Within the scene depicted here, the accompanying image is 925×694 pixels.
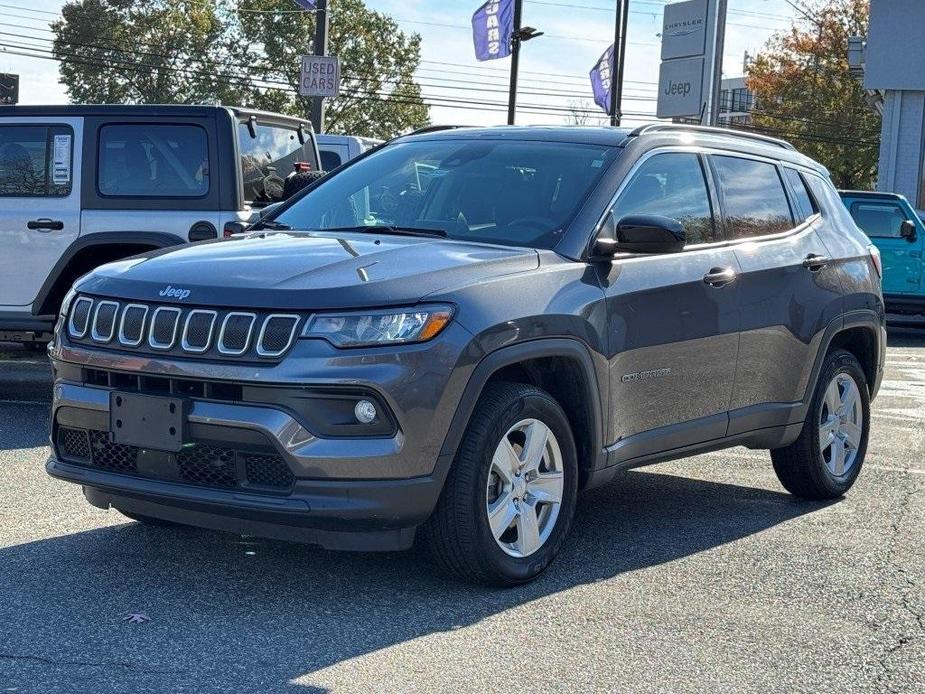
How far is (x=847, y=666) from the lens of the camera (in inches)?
175

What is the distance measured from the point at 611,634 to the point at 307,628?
3.38 ft

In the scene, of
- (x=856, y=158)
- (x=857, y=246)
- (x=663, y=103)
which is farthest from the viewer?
(x=856, y=158)

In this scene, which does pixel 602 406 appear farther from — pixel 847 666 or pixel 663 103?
pixel 663 103

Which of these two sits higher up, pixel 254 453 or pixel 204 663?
pixel 254 453

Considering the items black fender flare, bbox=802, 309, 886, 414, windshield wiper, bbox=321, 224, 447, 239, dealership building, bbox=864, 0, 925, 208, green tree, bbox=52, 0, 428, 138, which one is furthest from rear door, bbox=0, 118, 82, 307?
green tree, bbox=52, 0, 428, 138

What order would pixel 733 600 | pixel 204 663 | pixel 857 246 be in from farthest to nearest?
pixel 857 246
pixel 733 600
pixel 204 663

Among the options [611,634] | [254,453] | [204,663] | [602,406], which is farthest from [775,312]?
[204,663]

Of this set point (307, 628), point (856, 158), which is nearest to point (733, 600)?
point (307, 628)

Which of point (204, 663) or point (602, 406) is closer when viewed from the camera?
point (204, 663)

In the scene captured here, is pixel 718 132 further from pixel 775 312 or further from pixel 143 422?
pixel 143 422

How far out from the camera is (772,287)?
256 inches

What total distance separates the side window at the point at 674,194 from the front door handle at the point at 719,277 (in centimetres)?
16

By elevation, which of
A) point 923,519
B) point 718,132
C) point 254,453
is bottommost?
point 923,519

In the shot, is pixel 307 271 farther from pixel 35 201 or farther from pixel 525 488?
pixel 35 201
